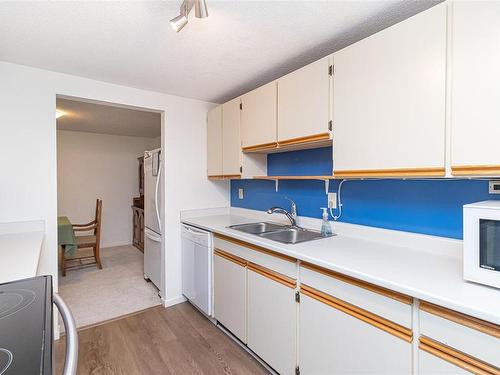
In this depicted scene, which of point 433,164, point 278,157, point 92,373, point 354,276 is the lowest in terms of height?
point 92,373

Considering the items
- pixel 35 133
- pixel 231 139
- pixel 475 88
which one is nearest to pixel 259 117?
pixel 231 139

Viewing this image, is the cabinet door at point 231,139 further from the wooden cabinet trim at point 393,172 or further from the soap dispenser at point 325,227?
the wooden cabinet trim at point 393,172

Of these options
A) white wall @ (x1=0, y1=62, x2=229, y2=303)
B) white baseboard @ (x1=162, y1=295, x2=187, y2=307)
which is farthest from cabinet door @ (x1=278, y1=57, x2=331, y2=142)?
white baseboard @ (x1=162, y1=295, x2=187, y2=307)

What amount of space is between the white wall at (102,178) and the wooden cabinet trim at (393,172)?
15.7ft

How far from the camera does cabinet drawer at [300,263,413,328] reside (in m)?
1.08

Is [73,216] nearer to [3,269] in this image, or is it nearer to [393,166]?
→ [3,269]

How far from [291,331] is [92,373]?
1.40 m

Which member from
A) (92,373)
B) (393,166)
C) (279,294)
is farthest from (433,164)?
(92,373)

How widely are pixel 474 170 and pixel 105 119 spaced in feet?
14.2

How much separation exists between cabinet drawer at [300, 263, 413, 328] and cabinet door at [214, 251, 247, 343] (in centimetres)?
64

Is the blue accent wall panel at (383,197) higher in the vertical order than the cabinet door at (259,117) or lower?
lower

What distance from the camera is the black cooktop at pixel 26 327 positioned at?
1.87 feet

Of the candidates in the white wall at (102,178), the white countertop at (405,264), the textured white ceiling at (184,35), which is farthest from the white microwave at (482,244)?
the white wall at (102,178)

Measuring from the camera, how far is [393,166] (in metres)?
1.37
